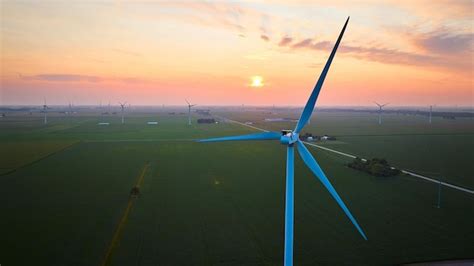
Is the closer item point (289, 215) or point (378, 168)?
point (289, 215)

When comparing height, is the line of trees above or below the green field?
above

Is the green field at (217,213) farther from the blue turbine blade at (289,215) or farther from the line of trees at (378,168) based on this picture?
the blue turbine blade at (289,215)

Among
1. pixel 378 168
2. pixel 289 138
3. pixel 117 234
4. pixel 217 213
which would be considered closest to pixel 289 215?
pixel 289 138

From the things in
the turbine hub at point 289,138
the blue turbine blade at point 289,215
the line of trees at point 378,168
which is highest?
the turbine hub at point 289,138

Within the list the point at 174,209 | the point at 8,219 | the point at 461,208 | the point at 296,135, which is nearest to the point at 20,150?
the point at 8,219

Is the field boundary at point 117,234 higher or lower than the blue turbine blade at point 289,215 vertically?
lower

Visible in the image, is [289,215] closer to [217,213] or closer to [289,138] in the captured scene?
[289,138]

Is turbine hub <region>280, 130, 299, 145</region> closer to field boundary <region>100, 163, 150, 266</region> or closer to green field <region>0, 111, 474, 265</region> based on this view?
green field <region>0, 111, 474, 265</region>

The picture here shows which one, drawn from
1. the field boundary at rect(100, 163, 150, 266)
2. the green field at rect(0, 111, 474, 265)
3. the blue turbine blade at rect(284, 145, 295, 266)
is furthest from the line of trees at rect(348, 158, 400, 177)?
the blue turbine blade at rect(284, 145, 295, 266)

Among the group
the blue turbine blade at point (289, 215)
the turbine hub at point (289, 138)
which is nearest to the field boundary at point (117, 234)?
the blue turbine blade at point (289, 215)

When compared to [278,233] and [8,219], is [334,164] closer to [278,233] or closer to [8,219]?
[278,233]
